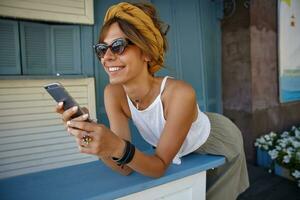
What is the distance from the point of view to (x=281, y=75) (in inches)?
156

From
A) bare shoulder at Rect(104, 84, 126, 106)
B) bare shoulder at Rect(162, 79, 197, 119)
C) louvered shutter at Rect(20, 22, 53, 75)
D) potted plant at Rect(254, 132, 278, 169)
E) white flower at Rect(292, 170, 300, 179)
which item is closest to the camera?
bare shoulder at Rect(162, 79, 197, 119)

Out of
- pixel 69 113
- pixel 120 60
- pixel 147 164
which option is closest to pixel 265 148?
pixel 147 164

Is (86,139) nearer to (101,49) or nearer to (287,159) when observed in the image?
(101,49)

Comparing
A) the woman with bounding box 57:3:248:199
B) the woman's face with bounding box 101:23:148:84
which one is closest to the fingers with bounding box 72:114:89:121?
the woman with bounding box 57:3:248:199

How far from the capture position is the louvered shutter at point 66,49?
218cm

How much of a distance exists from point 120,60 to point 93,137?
0.42 m

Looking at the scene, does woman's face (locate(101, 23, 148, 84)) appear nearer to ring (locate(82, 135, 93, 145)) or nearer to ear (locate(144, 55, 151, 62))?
ear (locate(144, 55, 151, 62))

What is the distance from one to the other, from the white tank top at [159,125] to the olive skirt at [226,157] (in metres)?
0.16

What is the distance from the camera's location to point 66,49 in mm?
2234

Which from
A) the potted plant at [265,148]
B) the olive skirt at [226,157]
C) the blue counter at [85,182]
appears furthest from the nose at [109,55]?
the potted plant at [265,148]

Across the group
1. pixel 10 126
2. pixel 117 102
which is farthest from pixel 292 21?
pixel 10 126

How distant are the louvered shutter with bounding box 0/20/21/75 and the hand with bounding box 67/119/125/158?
1.23 metres

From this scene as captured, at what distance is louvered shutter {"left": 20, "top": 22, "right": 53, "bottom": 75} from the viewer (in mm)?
2045

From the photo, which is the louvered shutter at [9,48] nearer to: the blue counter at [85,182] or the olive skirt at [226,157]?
the blue counter at [85,182]
